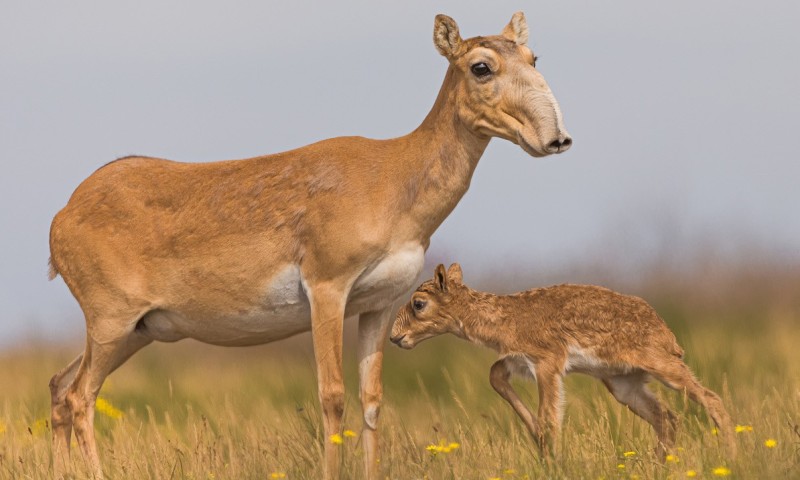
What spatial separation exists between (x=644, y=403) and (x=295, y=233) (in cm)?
300

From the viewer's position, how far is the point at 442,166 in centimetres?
892

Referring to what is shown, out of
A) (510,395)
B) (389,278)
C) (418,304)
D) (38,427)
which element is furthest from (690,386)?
(38,427)

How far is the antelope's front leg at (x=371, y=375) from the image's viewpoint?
9188 millimetres

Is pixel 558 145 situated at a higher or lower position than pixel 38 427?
higher

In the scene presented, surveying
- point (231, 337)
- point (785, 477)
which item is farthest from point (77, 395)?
point (785, 477)

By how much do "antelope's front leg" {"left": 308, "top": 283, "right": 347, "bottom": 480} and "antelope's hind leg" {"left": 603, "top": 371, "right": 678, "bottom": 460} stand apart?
2139 mm

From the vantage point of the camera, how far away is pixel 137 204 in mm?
9852

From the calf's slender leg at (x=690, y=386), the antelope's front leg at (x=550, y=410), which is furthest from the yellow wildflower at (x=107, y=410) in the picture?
the calf's slender leg at (x=690, y=386)

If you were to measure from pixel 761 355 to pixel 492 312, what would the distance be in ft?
12.4

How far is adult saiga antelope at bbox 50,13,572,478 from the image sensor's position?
869 centimetres

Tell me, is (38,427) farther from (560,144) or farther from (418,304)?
(560,144)

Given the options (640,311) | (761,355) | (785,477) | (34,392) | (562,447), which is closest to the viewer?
(785,477)

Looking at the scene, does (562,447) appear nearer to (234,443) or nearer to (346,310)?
(346,310)

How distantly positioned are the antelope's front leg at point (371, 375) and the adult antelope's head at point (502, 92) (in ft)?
5.54
